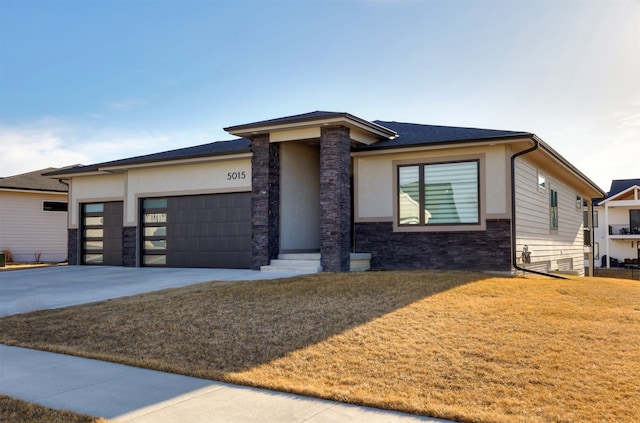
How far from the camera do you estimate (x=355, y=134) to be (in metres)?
14.8

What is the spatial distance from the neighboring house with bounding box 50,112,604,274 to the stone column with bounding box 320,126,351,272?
1.1 inches

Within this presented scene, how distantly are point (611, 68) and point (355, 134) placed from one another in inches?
274

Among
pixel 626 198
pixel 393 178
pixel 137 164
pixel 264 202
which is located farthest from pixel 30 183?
pixel 626 198

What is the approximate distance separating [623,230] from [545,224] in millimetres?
27279

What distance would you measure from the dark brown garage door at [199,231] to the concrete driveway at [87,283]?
25.8 inches

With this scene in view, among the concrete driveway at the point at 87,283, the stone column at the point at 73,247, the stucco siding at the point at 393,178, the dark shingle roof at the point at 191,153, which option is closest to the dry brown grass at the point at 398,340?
the concrete driveway at the point at 87,283

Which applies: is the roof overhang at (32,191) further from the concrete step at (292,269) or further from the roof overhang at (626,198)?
the roof overhang at (626,198)

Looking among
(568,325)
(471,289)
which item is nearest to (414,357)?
(568,325)

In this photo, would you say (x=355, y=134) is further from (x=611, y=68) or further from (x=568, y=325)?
(x=568, y=325)

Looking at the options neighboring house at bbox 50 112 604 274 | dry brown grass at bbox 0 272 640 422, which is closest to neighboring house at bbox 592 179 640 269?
neighboring house at bbox 50 112 604 274

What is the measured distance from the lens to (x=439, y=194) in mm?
14398

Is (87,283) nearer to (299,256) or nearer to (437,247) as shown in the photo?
(299,256)

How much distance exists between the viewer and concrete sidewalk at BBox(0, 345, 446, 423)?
458cm

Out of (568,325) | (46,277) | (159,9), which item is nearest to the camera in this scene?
(568,325)
